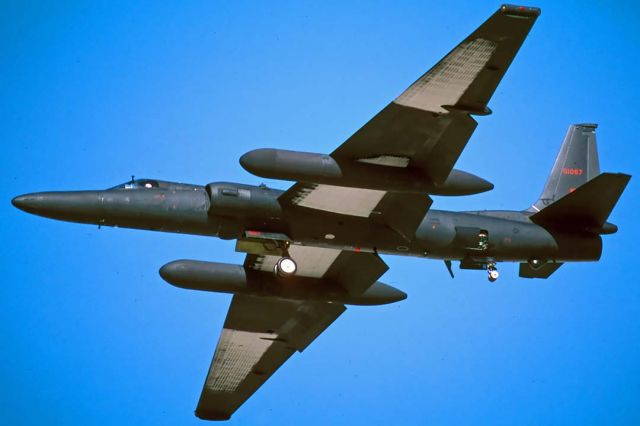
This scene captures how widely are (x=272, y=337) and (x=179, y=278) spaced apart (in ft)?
14.8

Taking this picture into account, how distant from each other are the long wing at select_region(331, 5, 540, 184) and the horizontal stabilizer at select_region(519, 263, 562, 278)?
4.69m

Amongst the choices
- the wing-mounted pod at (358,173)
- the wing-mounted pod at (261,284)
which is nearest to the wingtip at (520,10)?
the wing-mounted pod at (358,173)

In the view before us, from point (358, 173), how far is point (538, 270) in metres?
6.13

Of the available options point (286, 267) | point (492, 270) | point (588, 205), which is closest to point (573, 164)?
point (588, 205)

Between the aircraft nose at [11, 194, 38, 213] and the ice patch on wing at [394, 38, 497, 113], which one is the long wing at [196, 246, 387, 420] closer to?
the ice patch on wing at [394, 38, 497, 113]

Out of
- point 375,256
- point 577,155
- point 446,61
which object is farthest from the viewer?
point 577,155

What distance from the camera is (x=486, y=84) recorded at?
2041 cm

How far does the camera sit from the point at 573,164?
88.3ft

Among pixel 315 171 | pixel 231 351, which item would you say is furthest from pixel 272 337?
pixel 315 171

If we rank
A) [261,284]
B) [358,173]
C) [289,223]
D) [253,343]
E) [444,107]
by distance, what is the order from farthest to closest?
1. [253,343]
2. [261,284]
3. [289,223]
4. [358,173]
5. [444,107]

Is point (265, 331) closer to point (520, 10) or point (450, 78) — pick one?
point (450, 78)

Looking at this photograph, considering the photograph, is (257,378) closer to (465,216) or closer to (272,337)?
(272,337)

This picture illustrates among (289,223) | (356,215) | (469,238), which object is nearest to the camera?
(289,223)

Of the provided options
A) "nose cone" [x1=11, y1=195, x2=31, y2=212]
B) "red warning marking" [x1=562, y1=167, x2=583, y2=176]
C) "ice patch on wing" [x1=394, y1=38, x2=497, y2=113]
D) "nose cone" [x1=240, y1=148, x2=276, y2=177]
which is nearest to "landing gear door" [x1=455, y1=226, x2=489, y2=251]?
"ice patch on wing" [x1=394, y1=38, x2=497, y2=113]
